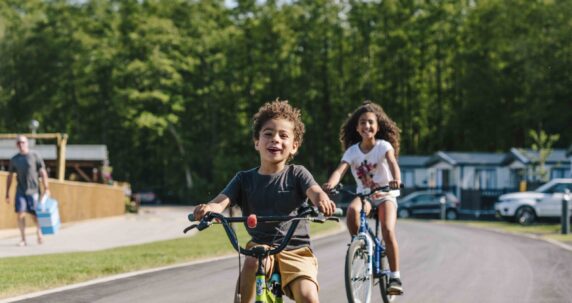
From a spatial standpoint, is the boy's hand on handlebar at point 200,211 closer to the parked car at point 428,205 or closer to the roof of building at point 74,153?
the roof of building at point 74,153

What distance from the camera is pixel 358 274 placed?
23.8 ft

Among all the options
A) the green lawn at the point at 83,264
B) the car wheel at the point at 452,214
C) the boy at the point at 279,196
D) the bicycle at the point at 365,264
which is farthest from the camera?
the car wheel at the point at 452,214

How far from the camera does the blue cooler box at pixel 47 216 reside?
16.8m

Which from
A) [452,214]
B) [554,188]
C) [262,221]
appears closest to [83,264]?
[262,221]

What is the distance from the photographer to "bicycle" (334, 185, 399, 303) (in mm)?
6934

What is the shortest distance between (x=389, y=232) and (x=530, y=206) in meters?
26.3

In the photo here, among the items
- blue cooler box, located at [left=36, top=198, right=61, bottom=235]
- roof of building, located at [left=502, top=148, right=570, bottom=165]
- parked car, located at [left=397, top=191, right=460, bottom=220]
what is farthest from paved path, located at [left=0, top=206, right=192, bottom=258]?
roof of building, located at [left=502, top=148, right=570, bottom=165]

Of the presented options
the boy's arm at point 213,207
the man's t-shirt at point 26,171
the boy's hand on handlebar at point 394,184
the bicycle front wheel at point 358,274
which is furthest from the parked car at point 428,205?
the boy's arm at point 213,207

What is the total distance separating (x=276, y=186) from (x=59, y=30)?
65.5 meters

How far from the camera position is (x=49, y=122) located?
70250 mm

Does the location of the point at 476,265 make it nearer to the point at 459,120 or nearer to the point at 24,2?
the point at 459,120

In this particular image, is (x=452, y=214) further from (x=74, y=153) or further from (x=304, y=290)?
(x=304, y=290)

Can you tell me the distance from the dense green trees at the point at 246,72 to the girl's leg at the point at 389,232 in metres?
55.9

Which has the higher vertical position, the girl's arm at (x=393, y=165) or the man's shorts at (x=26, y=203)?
the girl's arm at (x=393, y=165)
